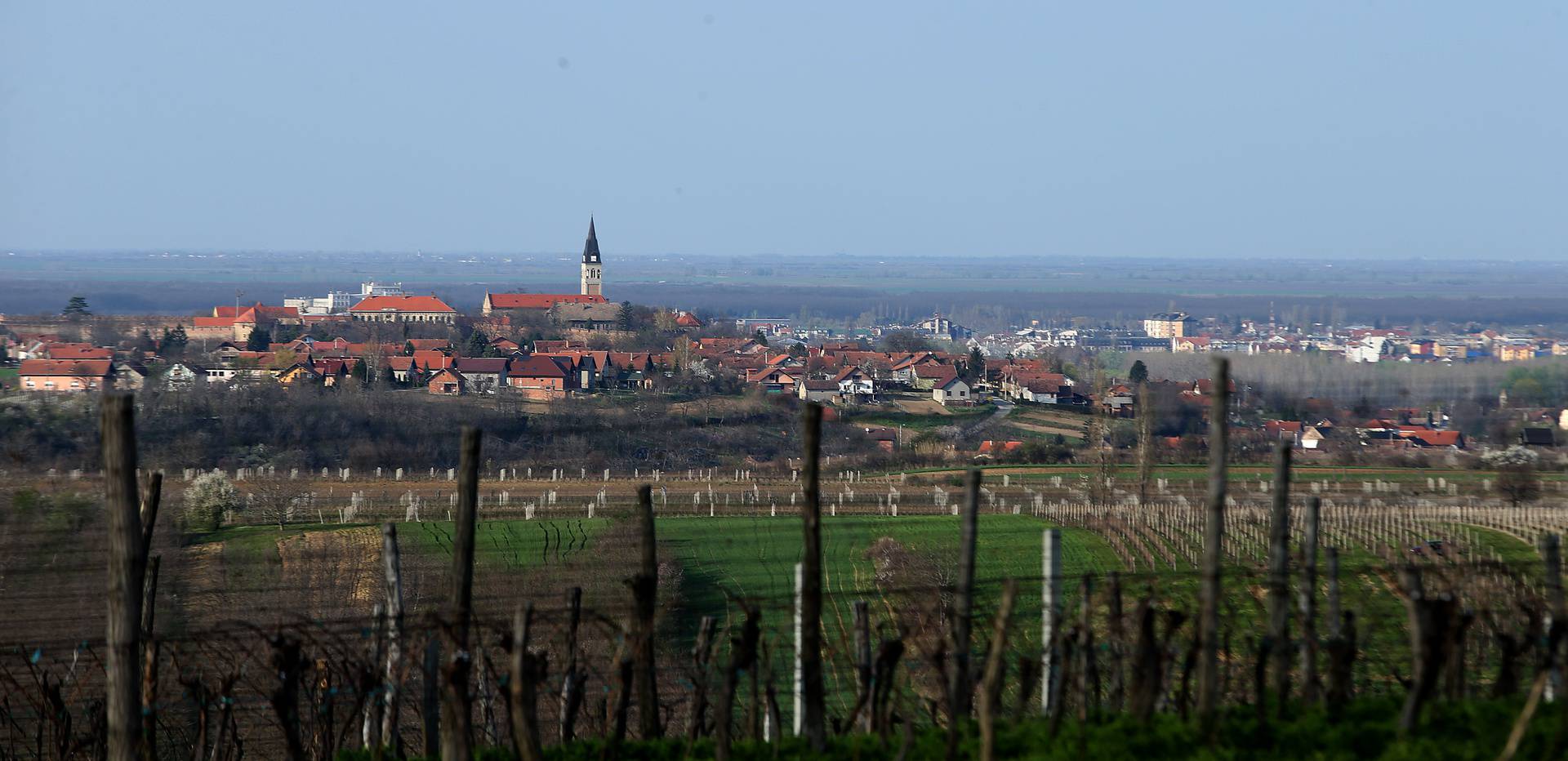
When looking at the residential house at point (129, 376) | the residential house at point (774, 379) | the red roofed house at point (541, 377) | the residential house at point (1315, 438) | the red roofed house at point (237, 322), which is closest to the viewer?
the residential house at point (1315, 438)

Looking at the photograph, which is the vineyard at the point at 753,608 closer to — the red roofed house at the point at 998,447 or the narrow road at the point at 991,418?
the red roofed house at the point at 998,447

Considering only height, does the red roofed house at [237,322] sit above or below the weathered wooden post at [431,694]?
below

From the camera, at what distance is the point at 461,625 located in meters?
4.20

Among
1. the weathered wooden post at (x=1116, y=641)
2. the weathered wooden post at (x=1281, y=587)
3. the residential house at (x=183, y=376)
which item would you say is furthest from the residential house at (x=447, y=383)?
the weathered wooden post at (x=1281, y=587)

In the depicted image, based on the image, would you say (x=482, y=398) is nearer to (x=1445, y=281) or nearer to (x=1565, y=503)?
(x=1565, y=503)

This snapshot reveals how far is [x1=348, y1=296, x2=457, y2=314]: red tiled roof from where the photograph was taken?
56.7m

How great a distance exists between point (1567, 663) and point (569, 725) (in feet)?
10.4

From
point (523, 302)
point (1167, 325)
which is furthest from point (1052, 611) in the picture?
point (523, 302)

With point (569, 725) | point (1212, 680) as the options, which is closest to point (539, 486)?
point (569, 725)

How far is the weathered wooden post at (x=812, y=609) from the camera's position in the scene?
4.37 m

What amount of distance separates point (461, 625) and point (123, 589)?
969 mm

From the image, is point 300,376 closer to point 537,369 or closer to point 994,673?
point 537,369

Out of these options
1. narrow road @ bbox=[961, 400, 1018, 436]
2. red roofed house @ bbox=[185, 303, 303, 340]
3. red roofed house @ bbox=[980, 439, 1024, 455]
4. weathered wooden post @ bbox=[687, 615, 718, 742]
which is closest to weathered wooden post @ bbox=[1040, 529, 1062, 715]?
weathered wooden post @ bbox=[687, 615, 718, 742]

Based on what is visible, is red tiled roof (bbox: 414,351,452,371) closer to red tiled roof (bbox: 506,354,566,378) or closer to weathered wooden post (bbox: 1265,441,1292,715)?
red tiled roof (bbox: 506,354,566,378)
